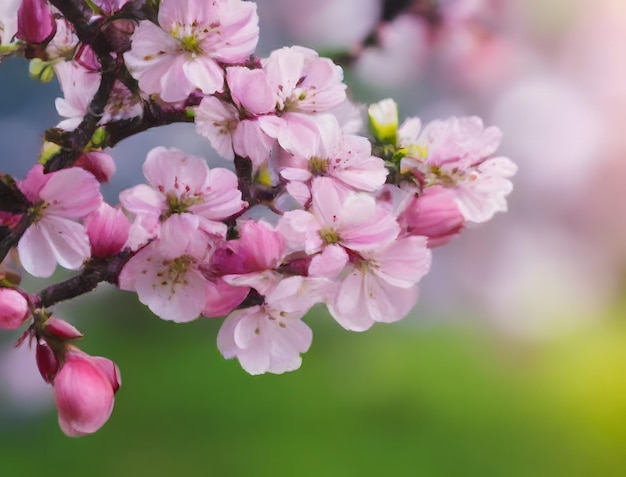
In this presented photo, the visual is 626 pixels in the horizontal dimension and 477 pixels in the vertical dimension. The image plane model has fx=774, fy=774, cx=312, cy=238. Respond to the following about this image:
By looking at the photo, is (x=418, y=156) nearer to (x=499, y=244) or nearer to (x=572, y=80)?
(x=499, y=244)

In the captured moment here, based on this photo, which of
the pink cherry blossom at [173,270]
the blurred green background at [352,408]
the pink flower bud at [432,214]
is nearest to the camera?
the pink cherry blossom at [173,270]

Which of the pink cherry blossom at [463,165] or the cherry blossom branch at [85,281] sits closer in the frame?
the cherry blossom branch at [85,281]

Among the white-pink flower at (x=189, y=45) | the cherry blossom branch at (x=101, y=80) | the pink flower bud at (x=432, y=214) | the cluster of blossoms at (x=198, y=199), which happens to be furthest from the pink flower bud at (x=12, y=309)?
the pink flower bud at (x=432, y=214)

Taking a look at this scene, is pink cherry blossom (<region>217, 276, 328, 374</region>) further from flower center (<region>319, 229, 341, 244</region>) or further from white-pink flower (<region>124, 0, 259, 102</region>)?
white-pink flower (<region>124, 0, 259, 102</region>)

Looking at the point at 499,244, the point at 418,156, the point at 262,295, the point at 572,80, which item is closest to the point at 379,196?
the point at 418,156

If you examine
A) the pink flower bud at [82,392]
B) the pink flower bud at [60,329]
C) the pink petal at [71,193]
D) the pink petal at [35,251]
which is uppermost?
the pink petal at [71,193]

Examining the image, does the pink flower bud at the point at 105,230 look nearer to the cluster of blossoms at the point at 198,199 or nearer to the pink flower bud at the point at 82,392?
the cluster of blossoms at the point at 198,199

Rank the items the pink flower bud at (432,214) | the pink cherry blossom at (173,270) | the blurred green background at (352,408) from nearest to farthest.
→ the pink cherry blossom at (173,270), the pink flower bud at (432,214), the blurred green background at (352,408)
